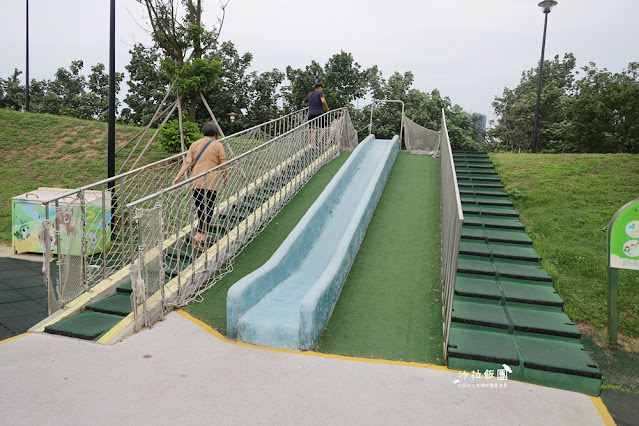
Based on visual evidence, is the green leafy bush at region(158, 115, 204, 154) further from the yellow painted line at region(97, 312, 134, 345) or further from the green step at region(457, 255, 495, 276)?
the green step at region(457, 255, 495, 276)

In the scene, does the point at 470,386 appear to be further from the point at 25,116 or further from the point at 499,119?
the point at 499,119

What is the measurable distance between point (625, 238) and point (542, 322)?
1.31m

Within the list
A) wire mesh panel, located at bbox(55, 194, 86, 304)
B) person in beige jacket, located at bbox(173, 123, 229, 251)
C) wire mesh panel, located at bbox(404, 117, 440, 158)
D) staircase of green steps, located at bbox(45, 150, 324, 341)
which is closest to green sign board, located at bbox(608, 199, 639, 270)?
staircase of green steps, located at bbox(45, 150, 324, 341)

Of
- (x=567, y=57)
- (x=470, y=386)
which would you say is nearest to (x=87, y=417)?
(x=470, y=386)

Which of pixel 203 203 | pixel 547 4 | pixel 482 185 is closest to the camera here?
pixel 203 203

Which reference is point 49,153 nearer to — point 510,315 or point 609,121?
point 510,315

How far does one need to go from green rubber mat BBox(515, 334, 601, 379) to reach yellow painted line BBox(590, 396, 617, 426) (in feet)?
0.59

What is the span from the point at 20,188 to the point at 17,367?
380 inches

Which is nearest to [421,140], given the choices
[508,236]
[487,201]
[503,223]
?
[487,201]

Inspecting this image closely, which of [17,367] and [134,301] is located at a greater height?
[134,301]

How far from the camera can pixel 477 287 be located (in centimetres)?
532

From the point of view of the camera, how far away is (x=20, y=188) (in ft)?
37.6

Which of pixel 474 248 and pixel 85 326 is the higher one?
pixel 474 248

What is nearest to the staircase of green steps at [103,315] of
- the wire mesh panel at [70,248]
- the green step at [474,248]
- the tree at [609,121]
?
the wire mesh panel at [70,248]
